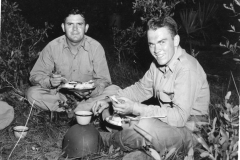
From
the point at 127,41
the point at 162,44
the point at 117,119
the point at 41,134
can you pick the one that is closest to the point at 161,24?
the point at 162,44

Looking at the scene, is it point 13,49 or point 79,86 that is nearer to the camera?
point 79,86

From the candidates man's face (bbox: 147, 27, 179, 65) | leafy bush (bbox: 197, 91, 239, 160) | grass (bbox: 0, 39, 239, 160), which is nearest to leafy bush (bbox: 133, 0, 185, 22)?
grass (bbox: 0, 39, 239, 160)

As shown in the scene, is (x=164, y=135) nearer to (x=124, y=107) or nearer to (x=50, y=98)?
(x=124, y=107)

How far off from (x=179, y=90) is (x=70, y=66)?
230 centimetres

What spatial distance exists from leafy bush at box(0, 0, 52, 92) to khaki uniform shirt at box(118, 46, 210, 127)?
261cm

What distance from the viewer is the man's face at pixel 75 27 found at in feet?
15.5

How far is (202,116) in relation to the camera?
3.46 m

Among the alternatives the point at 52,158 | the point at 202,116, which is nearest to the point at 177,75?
the point at 202,116

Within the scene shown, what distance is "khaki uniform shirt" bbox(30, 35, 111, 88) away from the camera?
16.2ft

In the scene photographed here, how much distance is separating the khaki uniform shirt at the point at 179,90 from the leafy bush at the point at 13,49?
2613 millimetres

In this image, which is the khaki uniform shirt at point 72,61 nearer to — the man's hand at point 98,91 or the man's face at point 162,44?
the man's hand at point 98,91

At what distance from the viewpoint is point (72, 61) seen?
499cm

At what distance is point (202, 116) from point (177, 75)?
21.5 inches

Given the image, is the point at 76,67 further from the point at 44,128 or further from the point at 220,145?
the point at 220,145
